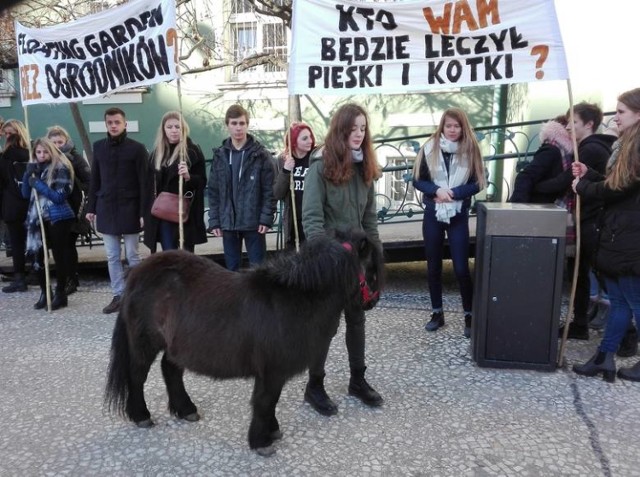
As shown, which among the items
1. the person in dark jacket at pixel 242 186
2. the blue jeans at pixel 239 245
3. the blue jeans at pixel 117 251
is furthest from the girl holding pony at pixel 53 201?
the blue jeans at pixel 239 245

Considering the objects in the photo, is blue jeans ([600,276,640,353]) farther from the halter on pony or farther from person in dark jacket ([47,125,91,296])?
person in dark jacket ([47,125,91,296])

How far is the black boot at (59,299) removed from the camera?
5855 mm

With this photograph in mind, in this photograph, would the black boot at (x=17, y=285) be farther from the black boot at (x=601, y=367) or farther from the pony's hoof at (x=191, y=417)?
the black boot at (x=601, y=367)

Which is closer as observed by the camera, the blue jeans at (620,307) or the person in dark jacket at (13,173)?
the blue jeans at (620,307)

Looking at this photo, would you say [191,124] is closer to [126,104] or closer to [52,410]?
[126,104]

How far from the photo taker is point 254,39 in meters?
11.5

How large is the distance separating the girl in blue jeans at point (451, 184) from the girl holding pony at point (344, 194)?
3.42ft

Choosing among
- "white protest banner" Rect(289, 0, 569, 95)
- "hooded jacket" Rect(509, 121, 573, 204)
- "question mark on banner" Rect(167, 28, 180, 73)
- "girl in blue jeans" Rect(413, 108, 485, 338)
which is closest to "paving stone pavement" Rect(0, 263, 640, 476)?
"girl in blue jeans" Rect(413, 108, 485, 338)

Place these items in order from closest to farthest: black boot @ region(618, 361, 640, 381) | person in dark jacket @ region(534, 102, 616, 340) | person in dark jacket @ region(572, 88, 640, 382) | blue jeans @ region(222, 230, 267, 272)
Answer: person in dark jacket @ region(572, 88, 640, 382), black boot @ region(618, 361, 640, 381), person in dark jacket @ region(534, 102, 616, 340), blue jeans @ region(222, 230, 267, 272)

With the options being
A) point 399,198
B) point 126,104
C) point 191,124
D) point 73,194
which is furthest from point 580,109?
point 126,104

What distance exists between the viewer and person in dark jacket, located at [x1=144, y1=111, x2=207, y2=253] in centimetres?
528

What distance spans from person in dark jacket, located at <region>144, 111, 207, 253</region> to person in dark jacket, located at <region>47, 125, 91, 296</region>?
123 cm

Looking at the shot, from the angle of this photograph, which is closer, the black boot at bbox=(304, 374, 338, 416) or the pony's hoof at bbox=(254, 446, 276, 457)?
the pony's hoof at bbox=(254, 446, 276, 457)

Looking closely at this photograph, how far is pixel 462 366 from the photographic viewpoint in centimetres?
418
